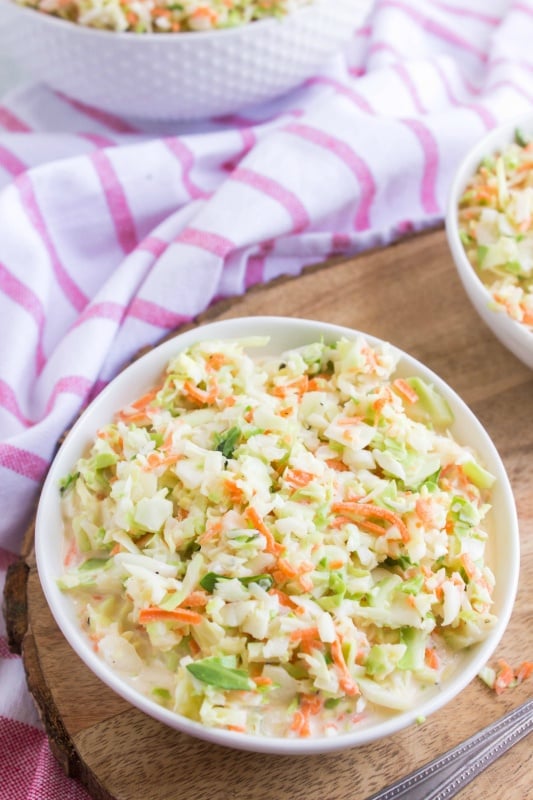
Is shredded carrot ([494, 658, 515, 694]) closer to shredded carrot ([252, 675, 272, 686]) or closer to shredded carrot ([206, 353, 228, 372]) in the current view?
shredded carrot ([252, 675, 272, 686])

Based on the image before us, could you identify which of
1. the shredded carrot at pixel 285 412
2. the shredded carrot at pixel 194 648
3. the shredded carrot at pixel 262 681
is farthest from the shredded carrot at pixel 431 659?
the shredded carrot at pixel 285 412

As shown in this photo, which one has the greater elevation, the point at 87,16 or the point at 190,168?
the point at 87,16

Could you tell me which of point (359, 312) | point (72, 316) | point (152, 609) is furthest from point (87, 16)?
point (152, 609)

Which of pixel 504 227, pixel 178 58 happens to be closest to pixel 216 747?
pixel 504 227

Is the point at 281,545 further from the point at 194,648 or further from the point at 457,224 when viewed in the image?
the point at 457,224

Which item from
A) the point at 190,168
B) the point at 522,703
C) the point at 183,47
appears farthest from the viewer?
the point at 190,168

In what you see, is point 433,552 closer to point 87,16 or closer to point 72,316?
point 72,316

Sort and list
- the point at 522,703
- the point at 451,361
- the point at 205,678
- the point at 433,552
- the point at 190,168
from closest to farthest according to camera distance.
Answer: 1. the point at 205,678
2. the point at 433,552
3. the point at 522,703
4. the point at 451,361
5. the point at 190,168
